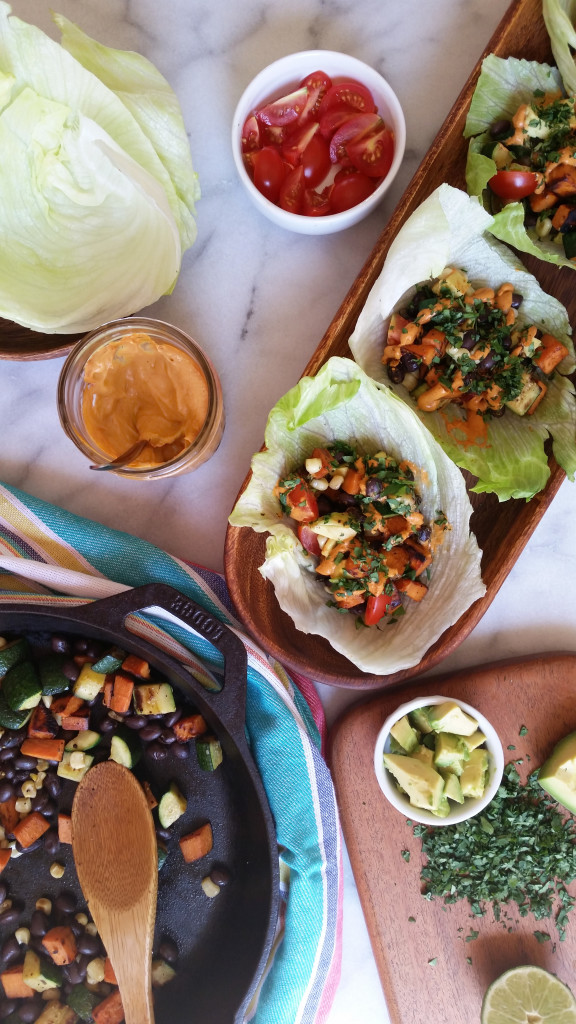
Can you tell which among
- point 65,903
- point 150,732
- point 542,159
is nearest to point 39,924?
point 65,903

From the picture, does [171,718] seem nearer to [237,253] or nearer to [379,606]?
[379,606]

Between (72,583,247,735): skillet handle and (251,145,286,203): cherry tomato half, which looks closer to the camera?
(72,583,247,735): skillet handle

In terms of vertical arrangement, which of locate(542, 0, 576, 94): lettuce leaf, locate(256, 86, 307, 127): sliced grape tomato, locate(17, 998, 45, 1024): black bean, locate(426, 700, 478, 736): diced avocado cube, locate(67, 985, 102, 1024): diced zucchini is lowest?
locate(17, 998, 45, 1024): black bean

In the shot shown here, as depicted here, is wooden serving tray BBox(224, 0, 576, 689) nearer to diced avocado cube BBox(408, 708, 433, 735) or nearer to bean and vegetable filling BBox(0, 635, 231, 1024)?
diced avocado cube BBox(408, 708, 433, 735)

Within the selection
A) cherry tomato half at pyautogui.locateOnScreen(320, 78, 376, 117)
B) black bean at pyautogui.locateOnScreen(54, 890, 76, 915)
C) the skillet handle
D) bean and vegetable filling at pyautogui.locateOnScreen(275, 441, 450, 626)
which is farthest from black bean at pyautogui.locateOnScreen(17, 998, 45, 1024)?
cherry tomato half at pyautogui.locateOnScreen(320, 78, 376, 117)

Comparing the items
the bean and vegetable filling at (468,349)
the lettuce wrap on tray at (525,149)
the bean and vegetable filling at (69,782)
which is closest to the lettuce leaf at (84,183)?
the bean and vegetable filling at (468,349)

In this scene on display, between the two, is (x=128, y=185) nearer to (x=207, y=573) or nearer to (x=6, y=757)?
(x=207, y=573)

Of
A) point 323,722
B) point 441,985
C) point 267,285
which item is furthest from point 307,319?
point 441,985
